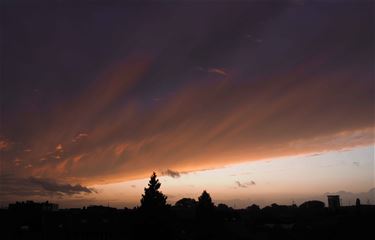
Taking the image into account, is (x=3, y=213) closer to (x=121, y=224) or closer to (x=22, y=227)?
(x=22, y=227)

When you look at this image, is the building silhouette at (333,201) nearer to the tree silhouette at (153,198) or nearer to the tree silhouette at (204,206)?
the tree silhouette at (204,206)

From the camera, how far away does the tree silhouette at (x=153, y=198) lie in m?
30.4

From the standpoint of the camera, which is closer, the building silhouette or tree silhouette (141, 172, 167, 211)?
tree silhouette (141, 172, 167, 211)

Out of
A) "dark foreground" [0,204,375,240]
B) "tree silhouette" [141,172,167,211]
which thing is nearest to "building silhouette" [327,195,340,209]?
"dark foreground" [0,204,375,240]

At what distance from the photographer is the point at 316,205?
437ft

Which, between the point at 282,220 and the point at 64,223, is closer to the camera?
the point at 64,223

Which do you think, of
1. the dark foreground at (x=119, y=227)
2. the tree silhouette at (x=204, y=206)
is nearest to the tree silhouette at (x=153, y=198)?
the tree silhouette at (x=204, y=206)

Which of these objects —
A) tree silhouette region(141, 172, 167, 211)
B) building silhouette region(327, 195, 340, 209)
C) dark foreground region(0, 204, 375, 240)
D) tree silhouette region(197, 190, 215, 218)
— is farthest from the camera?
building silhouette region(327, 195, 340, 209)

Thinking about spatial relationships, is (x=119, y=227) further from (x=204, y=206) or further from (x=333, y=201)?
(x=333, y=201)

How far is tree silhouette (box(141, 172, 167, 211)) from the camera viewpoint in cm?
3044

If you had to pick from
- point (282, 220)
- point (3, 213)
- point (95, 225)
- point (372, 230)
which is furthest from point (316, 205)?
point (3, 213)

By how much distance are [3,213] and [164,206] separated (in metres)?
55.5

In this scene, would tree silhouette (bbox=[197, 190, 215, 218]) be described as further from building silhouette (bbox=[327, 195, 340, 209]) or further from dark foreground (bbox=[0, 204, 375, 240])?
building silhouette (bbox=[327, 195, 340, 209])

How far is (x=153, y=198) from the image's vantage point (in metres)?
30.6
